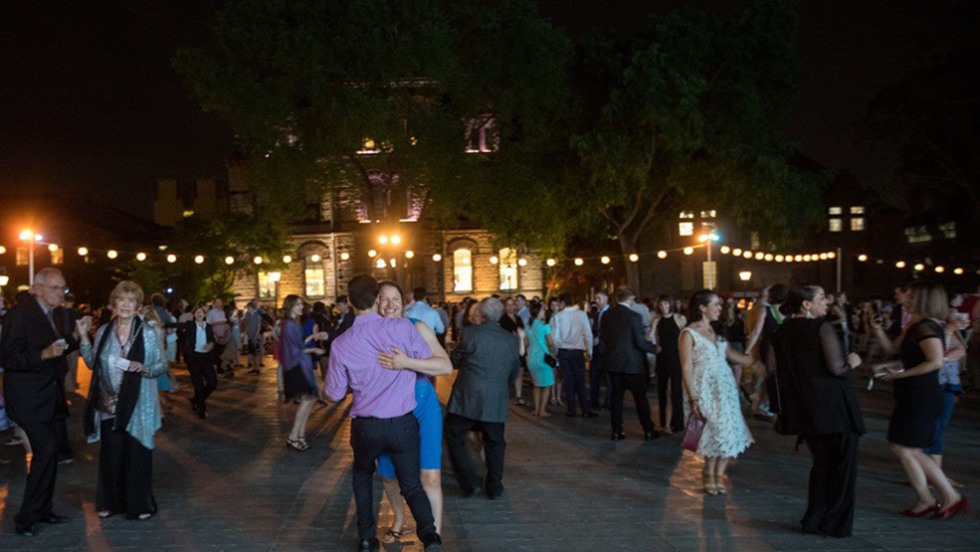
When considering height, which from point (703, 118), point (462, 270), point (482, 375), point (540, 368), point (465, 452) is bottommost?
point (465, 452)

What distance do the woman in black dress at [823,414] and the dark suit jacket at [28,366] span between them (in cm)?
559

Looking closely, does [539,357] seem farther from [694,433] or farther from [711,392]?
[711,392]

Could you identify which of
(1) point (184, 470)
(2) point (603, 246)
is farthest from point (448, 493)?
(2) point (603, 246)

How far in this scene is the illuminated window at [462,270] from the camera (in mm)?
53656

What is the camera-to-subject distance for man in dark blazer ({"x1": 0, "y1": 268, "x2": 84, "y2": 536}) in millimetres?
6914

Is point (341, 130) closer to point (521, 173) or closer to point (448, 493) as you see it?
point (521, 173)

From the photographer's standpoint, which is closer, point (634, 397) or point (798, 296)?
point (798, 296)

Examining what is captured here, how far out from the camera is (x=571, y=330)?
45.0 ft

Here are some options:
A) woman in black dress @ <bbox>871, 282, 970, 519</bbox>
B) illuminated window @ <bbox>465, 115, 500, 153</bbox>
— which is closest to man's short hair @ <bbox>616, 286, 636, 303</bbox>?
woman in black dress @ <bbox>871, 282, 970, 519</bbox>

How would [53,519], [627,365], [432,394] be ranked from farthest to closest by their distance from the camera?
[627,365] → [53,519] → [432,394]

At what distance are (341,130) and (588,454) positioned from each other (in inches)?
759

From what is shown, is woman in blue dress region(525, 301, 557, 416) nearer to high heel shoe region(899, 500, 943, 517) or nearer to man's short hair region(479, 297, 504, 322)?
man's short hair region(479, 297, 504, 322)

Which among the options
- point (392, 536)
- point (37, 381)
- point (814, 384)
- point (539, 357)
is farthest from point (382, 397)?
point (539, 357)

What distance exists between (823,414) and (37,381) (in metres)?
5.91
